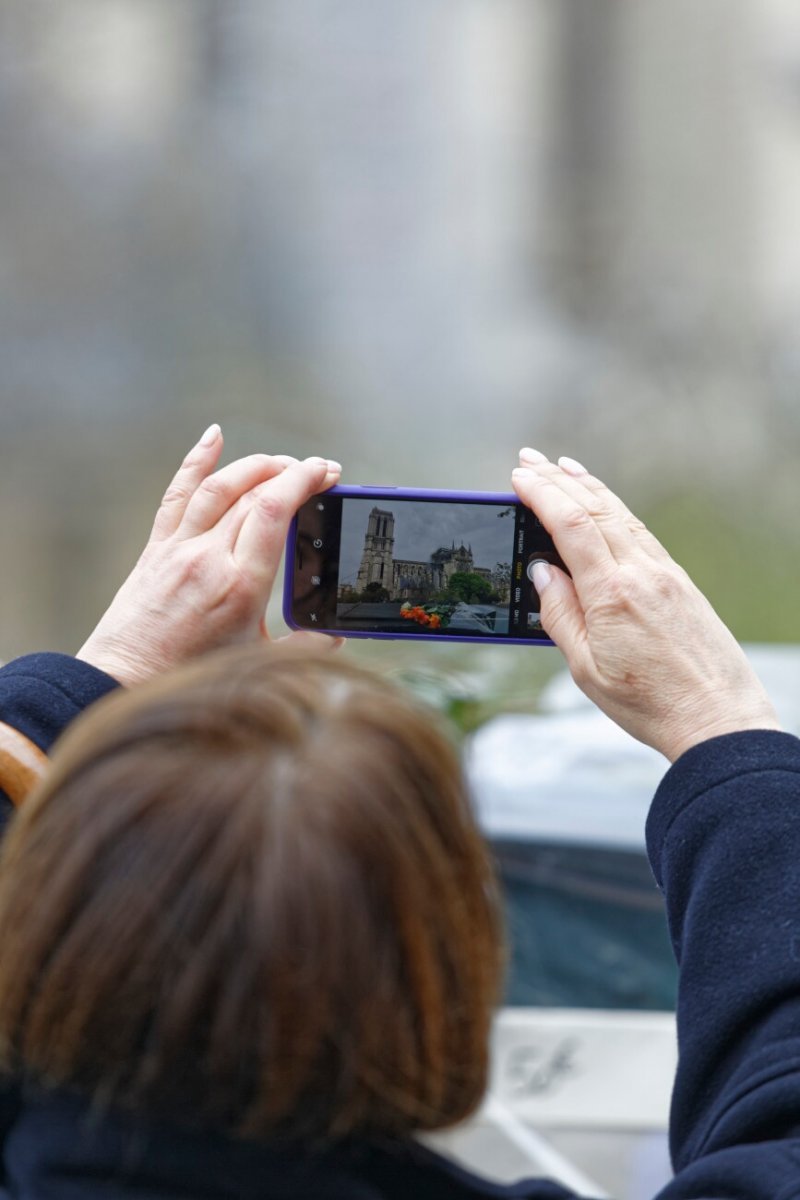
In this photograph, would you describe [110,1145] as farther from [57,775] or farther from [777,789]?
[777,789]

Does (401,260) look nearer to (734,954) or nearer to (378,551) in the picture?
(378,551)

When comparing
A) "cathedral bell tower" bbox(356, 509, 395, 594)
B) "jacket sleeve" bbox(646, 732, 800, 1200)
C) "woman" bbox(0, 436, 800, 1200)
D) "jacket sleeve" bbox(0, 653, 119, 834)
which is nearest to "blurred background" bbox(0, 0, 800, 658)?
"cathedral bell tower" bbox(356, 509, 395, 594)

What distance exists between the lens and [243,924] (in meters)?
0.36

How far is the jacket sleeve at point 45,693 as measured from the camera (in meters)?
0.65

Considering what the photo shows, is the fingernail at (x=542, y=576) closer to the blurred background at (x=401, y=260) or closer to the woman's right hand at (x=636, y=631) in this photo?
the woman's right hand at (x=636, y=631)

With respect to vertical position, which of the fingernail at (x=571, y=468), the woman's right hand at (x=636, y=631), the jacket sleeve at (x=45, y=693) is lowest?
the jacket sleeve at (x=45, y=693)

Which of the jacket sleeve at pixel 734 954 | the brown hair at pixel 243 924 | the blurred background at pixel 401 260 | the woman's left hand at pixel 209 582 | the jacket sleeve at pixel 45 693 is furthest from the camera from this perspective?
the blurred background at pixel 401 260

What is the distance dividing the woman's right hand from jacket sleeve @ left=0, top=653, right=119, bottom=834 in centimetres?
31

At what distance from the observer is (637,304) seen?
2.80 metres

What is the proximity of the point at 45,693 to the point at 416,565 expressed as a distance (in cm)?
30

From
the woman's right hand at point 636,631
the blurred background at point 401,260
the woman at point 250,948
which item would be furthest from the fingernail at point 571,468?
the blurred background at point 401,260

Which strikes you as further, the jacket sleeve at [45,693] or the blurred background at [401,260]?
the blurred background at [401,260]

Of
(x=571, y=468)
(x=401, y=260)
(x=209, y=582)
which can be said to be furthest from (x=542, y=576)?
(x=401, y=260)

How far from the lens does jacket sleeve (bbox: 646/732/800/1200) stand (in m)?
0.47
